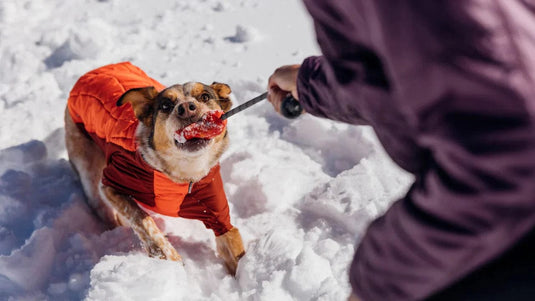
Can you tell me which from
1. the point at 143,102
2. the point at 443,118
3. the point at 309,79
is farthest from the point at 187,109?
the point at 443,118

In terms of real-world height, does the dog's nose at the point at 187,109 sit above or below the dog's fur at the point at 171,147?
above

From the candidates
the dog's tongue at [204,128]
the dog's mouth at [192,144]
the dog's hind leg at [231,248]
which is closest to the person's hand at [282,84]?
the dog's tongue at [204,128]

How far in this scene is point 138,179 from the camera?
261 cm

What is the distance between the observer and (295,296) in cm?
233

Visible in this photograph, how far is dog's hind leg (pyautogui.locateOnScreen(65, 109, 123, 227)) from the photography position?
2.93 metres

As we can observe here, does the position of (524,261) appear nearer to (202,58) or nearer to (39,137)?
(39,137)

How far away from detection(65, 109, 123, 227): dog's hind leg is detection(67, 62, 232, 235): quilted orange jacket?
0.23 metres

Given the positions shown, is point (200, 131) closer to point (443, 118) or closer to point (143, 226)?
point (143, 226)

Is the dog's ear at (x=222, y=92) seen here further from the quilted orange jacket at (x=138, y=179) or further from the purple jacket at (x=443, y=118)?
the purple jacket at (x=443, y=118)

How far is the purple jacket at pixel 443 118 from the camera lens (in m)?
0.60

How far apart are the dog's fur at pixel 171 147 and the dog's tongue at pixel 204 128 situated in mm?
32

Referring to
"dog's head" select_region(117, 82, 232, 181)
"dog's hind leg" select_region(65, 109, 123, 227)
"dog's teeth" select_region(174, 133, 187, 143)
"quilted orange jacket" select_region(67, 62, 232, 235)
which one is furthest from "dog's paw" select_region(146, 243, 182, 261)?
"dog's teeth" select_region(174, 133, 187, 143)

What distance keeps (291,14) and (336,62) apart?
4282 mm

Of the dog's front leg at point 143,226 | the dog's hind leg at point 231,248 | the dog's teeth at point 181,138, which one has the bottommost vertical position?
the dog's hind leg at point 231,248
